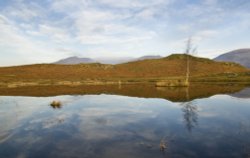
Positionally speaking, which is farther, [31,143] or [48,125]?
[48,125]

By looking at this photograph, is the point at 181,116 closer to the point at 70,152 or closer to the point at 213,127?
the point at 213,127

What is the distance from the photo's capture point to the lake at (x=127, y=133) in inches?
586

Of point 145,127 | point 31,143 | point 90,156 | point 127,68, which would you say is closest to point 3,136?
point 31,143

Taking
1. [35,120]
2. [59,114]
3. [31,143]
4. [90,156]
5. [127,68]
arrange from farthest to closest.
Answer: [127,68]
[59,114]
[35,120]
[31,143]
[90,156]

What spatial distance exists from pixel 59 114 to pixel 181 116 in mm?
12500

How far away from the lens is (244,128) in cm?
1962

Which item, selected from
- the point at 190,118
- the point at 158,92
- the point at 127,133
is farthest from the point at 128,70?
the point at 127,133

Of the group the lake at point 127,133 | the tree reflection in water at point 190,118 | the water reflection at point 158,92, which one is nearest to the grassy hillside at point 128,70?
the water reflection at point 158,92

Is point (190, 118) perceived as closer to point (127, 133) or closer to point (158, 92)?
point (127, 133)

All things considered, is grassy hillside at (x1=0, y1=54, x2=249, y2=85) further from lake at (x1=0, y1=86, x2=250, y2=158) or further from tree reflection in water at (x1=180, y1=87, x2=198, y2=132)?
lake at (x1=0, y1=86, x2=250, y2=158)

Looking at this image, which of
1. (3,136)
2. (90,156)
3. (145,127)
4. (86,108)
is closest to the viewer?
(90,156)

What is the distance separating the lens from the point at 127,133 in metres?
19.5

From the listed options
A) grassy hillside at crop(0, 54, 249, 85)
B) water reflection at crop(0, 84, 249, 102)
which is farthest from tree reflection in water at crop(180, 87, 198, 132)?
grassy hillside at crop(0, 54, 249, 85)

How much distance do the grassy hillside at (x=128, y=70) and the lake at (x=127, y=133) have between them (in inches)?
2840
